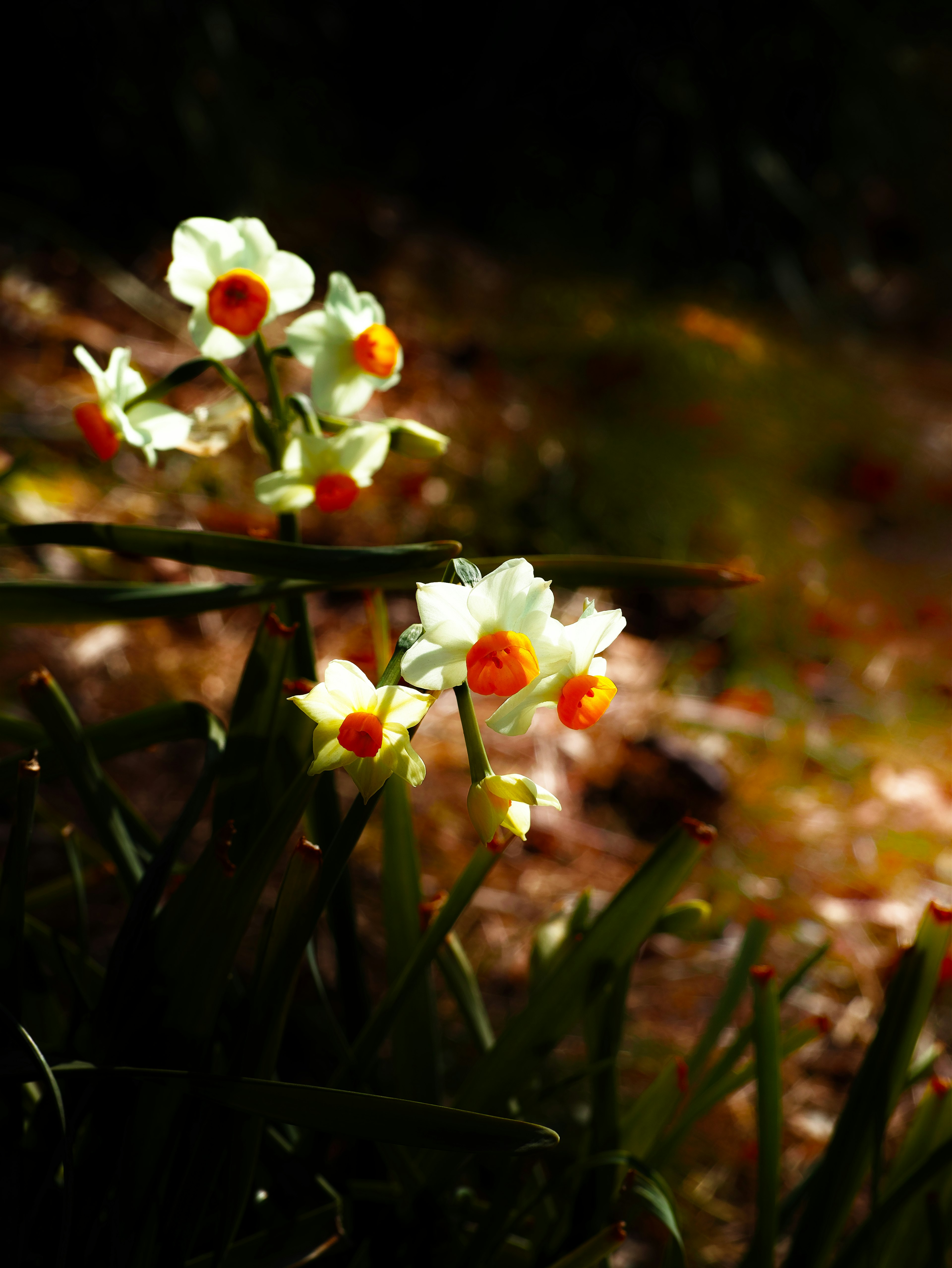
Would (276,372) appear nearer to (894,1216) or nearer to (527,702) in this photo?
(527,702)

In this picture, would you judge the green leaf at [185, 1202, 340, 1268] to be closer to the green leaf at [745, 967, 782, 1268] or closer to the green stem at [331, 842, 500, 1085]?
the green stem at [331, 842, 500, 1085]

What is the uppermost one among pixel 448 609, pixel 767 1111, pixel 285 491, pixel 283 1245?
pixel 285 491

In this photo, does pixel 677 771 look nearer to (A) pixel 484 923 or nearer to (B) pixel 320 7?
(A) pixel 484 923

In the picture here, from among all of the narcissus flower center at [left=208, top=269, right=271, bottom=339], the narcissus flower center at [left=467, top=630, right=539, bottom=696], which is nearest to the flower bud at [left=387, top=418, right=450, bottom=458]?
the narcissus flower center at [left=208, top=269, right=271, bottom=339]

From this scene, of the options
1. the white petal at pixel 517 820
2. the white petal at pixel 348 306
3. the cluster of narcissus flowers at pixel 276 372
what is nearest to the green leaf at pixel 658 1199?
the white petal at pixel 517 820

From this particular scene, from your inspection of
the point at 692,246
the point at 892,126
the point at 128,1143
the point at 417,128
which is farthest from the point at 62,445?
the point at 892,126

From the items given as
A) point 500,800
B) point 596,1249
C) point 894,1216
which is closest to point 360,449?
point 500,800

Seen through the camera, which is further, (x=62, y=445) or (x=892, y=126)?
(x=892, y=126)
